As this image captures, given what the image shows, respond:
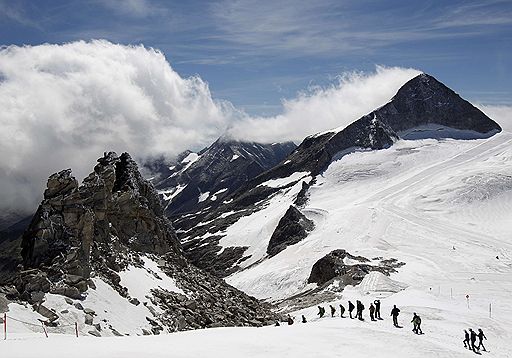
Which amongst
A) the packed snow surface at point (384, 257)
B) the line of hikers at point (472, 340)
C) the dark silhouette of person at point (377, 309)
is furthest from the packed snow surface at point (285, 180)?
the line of hikers at point (472, 340)

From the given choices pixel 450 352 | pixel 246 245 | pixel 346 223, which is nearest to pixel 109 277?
pixel 450 352

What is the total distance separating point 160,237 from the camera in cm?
4881

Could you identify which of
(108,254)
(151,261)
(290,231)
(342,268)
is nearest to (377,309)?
(108,254)

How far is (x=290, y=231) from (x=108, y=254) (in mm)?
71832

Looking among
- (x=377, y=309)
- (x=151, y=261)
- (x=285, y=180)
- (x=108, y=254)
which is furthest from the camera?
(x=285, y=180)

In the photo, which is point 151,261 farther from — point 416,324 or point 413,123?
point 413,123

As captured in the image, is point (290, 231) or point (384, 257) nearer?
point (384, 257)

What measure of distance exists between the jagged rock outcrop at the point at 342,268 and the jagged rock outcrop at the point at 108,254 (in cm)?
1728

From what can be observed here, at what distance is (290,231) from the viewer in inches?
4213

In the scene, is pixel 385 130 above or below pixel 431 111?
below

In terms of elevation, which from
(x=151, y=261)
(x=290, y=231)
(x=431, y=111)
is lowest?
(x=151, y=261)

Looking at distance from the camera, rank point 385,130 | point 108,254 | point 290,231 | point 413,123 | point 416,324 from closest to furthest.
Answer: point 416,324 → point 108,254 → point 290,231 → point 385,130 → point 413,123

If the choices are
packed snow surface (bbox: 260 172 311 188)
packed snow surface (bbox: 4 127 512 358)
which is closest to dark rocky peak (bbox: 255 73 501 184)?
packed snow surface (bbox: 260 172 311 188)

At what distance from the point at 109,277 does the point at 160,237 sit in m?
15.1
